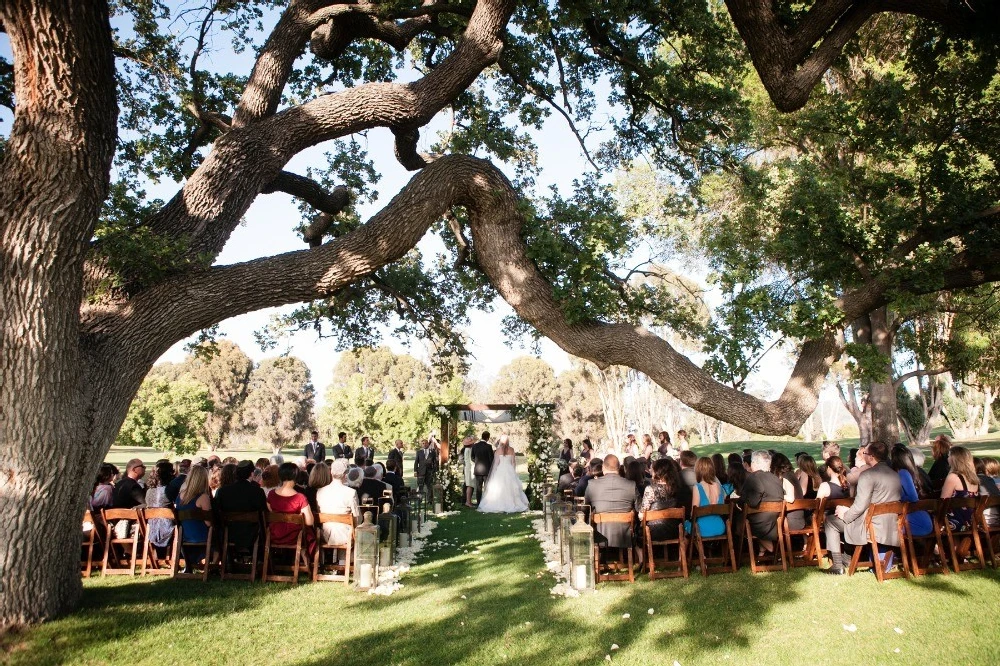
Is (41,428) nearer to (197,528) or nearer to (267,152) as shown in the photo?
(197,528)

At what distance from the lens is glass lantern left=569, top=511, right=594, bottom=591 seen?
6961 mm

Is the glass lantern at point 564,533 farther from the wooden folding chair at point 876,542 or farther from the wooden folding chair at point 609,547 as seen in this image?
the wooden folding chair at point 876,542

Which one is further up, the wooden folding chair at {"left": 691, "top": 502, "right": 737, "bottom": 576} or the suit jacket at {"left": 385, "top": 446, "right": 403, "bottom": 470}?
the suit jacket at {"left": 385, "top": 446, "right": 403, "bottom": 470}

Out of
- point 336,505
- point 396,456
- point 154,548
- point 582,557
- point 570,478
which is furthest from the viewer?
point 396,456

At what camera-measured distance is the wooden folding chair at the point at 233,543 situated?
7.25m

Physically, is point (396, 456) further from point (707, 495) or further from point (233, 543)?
point (707, 495)

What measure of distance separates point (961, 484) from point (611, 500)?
3.87 m

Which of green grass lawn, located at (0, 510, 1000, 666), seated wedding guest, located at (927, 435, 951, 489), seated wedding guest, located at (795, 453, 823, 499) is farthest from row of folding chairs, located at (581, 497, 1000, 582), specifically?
seated wedding guest, located at (927, 435, 951, 489)

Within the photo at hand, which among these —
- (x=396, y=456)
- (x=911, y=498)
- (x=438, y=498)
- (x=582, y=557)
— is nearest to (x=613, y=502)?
(x=582, y=557)

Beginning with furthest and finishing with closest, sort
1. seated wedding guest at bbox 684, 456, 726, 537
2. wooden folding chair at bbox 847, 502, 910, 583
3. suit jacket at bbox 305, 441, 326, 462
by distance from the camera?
1. suit jacket at bbox 305, 441, 326, 462
2. seated wedding guest at bbox 684, 456, 726, 537
3. wooden folding chair at bbox 847, 502, 910, 583

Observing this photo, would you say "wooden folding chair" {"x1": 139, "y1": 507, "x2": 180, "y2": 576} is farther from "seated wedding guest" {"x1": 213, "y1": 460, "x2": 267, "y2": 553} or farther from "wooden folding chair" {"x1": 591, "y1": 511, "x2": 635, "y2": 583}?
"wooden folding chair" {"x1": 591, "y1": 511, "x2": 635, "y2": 583}

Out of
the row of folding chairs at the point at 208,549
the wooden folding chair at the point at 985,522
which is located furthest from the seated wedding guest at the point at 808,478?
the row of folding chairs at the point at 208,549

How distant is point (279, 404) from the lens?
206 feet

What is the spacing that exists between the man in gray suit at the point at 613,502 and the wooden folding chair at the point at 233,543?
3.83 meters
